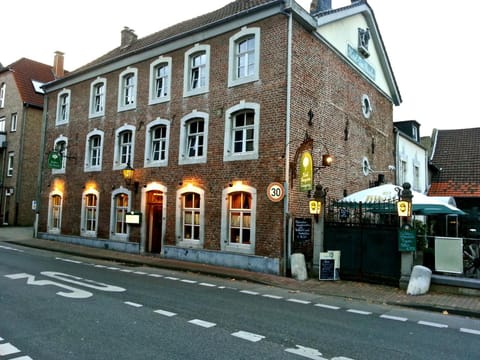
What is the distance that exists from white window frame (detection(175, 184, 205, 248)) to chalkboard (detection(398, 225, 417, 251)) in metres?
6.91

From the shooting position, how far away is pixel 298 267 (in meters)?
11.7

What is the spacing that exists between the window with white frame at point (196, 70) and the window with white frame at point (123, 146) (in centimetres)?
378

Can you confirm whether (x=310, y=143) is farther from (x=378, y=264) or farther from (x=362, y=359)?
(x=362, y=359)

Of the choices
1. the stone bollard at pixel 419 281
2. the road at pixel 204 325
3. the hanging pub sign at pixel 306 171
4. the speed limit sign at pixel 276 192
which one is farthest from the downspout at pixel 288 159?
the stone bollard at pixel 419 281

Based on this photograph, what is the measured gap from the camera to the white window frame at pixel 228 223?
1313 centimetres

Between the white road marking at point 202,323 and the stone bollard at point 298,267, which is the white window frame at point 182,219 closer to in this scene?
the stone bollard at point 298,267

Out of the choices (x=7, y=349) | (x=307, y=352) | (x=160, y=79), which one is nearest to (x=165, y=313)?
(x=7, y=349)

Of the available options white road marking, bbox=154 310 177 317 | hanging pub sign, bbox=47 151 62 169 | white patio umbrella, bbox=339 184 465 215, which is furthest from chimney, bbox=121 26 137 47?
white road marking, bbox=154 310 177 317

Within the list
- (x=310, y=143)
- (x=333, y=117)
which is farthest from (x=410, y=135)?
(x=310, y=143)

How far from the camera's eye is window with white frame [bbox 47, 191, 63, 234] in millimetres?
21516

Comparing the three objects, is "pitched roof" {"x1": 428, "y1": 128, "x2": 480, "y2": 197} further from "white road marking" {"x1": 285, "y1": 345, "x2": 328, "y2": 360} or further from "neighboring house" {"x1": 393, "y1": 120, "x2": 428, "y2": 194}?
"white road marking" {"x1": 285, "y1": 345, "x2": 328, "y2": 360}

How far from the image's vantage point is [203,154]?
15.0 m

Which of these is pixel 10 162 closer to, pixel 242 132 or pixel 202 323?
pixel 242 132

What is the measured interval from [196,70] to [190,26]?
2.87m
